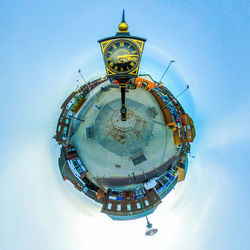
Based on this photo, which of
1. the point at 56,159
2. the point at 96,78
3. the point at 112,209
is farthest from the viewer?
the point at 96,78

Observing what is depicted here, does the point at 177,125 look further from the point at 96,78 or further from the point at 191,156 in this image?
the point at 96,78

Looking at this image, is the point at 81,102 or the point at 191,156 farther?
the point at 81,102

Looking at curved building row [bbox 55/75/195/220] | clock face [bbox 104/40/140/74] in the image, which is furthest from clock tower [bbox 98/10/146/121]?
curved building row [bbox 55/75/195/220]

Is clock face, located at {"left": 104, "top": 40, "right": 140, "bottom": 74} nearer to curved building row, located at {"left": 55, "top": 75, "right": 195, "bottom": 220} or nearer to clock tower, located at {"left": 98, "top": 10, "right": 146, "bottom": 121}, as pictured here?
clock tower, located at {"left": 98, "top": 10, "right": 146, "bottom": 121}

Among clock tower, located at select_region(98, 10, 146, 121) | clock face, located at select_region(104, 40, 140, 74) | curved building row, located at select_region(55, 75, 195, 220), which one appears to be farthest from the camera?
curved building row, located at select_region(55, 75, 195, 220)

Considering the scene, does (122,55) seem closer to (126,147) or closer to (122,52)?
Answer: (122,52)

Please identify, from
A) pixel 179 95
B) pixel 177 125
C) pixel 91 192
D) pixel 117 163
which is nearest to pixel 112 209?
pixel 91 192

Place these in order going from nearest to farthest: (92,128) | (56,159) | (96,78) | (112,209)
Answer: (112,209) → (56,159) → (92,128) → (96,78)

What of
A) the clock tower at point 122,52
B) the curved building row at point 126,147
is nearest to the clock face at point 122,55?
the clock tower at point 122,52

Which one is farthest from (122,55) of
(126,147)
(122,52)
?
(126,147)
